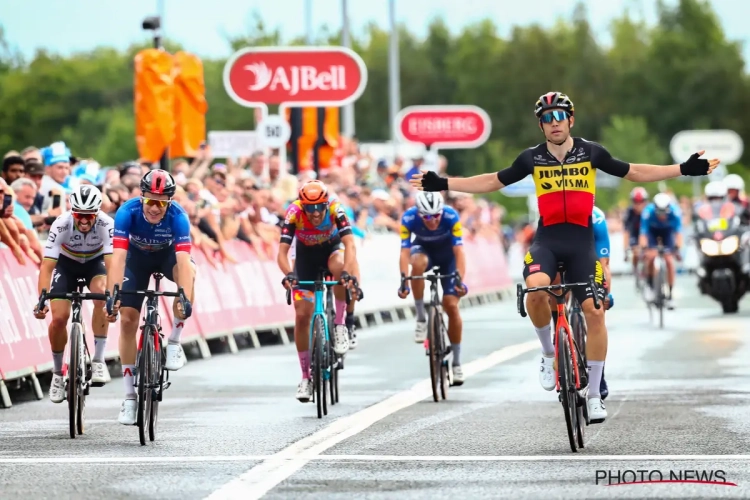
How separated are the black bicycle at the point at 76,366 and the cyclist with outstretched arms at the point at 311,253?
6.25ft

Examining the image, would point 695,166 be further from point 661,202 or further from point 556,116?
point 661,202

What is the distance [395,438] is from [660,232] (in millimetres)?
14821

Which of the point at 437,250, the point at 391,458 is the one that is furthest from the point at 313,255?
the point at 391,458

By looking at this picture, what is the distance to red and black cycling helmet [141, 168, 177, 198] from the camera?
12234mm

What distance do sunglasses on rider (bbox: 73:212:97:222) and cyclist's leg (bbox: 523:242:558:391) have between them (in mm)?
3300

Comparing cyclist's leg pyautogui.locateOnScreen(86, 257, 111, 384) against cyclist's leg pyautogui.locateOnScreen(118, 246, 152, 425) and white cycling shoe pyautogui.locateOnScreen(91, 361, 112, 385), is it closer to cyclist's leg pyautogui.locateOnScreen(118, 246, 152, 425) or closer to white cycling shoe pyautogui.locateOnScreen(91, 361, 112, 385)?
white cycling shoe pyautogui.locateOnScreen(91, 361, 112, 385)

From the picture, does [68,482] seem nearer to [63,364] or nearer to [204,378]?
[63,364]

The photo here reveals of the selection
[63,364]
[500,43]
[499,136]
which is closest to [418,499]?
[63,364]

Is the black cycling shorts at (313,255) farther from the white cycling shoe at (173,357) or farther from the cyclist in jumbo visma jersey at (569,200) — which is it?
the cyclist in jumbo visma jersey at (569,200)

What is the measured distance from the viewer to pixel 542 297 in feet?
37.9

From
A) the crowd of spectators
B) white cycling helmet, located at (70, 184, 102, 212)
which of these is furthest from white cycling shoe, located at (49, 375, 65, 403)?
the crowd of spectators

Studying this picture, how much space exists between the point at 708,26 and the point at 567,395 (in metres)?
128

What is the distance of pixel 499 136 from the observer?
436ft

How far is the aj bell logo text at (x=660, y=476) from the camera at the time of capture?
31.1 feet
